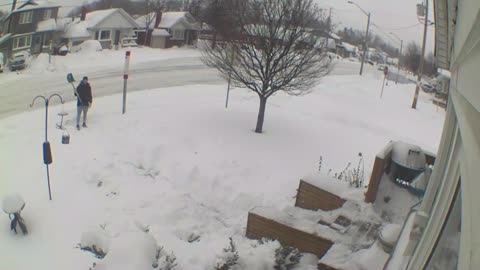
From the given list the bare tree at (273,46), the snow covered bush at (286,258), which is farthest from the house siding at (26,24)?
Answer: the snow covered bush at (286,258)

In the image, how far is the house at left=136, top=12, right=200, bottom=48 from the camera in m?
40.9

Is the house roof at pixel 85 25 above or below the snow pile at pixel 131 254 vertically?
above

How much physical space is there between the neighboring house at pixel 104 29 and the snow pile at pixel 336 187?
3174cm

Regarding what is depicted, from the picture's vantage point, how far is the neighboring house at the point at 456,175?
150 cm

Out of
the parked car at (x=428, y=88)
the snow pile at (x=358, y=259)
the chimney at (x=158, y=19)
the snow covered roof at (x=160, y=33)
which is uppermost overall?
the chimney at (x=158, y=19)

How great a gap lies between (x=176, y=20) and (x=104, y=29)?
7292 millimetres

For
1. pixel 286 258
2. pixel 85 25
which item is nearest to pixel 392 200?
pixel 286 258

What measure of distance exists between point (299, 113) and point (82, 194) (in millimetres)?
10258

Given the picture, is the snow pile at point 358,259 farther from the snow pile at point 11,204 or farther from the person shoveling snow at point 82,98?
the person shoveling snow at point 82,98

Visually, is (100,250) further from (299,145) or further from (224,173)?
(299,145)

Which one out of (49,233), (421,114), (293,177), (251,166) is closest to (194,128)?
(251,166)

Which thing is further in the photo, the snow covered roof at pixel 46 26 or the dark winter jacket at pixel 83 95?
the snow covered roof at pixel 46 26

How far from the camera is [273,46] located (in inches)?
518

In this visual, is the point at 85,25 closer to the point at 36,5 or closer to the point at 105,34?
the point at 105,34
